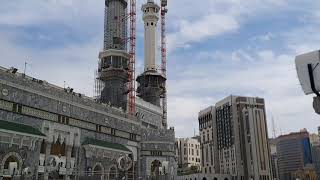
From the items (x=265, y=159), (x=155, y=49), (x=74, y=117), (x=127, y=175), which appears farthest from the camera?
(x=265, y=159)

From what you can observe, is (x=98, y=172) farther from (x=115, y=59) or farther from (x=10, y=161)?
(x=115, y=59)

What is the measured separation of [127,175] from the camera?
74875mm

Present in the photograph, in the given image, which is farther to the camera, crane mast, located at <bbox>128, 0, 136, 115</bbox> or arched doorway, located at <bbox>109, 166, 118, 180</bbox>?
crane mast, located at <bbox>128, 0, 136, 115</bbox>

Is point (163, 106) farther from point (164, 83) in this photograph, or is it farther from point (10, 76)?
point (10, 76)

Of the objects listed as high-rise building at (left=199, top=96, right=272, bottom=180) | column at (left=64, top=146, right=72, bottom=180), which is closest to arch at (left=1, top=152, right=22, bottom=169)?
column at (left=64, top=146, right=72, bottom=180)

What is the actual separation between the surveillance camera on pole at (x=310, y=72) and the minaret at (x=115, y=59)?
94255 mm

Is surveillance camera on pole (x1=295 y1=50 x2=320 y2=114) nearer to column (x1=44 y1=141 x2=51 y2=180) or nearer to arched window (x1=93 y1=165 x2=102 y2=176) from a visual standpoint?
column (x1=44 y1=141 x2=51 y2=180)

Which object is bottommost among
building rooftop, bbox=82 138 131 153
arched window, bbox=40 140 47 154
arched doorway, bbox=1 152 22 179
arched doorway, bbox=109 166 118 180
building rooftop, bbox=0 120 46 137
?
arched doorway, bbox=109 166 118 180

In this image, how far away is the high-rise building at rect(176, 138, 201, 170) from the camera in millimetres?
178800

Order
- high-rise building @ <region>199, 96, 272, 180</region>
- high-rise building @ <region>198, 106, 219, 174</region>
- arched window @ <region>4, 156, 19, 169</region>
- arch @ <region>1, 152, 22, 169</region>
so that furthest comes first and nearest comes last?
high-rise building @ <region>198, 106, 219, 174</region> < high-rise building @ <region>199, 96, 272, 180</region> < arched window @ <region>4, 156, 19, 169</region> < arch @ <region>1, 152, 22, 169</region>

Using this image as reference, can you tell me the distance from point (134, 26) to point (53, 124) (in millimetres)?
57165

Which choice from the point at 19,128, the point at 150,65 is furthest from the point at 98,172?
the point at 150,65

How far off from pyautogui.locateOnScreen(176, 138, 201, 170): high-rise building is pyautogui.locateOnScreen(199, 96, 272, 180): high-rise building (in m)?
25.2

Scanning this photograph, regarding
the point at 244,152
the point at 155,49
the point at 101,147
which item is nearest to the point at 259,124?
the point at 244,152
